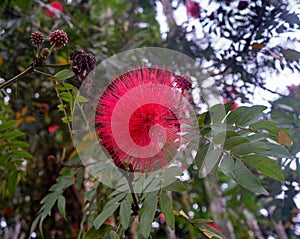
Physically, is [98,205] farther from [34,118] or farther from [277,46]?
[277,46]

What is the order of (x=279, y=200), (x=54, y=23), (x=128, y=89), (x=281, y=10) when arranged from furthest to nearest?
(x=54, y=23) < (x=279, y=200) < (x=281, y=10) < (x=128, y=89)

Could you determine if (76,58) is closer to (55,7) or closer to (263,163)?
(263,163)

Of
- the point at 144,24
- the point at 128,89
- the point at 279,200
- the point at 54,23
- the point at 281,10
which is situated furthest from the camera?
the point at 144,24

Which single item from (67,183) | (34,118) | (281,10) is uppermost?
(34,118)

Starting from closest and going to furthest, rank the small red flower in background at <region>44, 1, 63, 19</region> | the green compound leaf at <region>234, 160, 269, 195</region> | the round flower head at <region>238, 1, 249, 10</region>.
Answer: the green compound leaf at <region>234, 160, 269, 195</region> < the round flower head at <region>238, 1, 249, 10</region> < the small red flower in background at <region>44, 1, 63, 19</region>

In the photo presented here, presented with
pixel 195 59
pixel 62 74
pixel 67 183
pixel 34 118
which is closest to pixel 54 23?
pixel 34 118

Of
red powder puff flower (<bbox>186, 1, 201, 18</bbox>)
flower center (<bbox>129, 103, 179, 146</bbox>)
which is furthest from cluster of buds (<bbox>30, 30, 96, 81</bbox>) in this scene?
red powder puff flower (<bbox>186, 1, 201, 18</bbox>)

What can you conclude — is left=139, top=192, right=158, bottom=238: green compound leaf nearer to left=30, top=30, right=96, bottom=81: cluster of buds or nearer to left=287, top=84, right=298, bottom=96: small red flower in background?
left=30, top=30, right=96, bottom=81: cluster of buds
